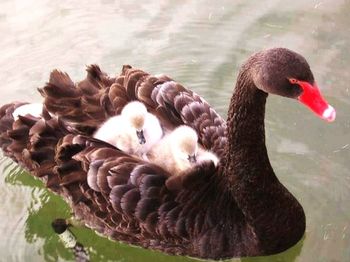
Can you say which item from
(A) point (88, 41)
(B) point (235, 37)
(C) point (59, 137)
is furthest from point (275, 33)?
(C) point (59, 137)

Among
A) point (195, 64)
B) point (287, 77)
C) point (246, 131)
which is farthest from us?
point (195, 64)

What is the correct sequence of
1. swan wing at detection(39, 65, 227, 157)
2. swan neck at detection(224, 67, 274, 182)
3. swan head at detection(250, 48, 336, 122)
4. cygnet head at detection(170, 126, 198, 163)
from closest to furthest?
swan head at detection(250, 48, 336, 122)
swan neck at detection(224, 67, 274, 182)
cygnet head at detection(170, 126, 198, 163)
swan wing at detection(39, 65, 227, 157)

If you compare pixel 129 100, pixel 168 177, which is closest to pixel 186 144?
pixel 168 177

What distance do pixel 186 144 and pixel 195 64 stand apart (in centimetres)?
123

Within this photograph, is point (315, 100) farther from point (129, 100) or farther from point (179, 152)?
point (129, 100)

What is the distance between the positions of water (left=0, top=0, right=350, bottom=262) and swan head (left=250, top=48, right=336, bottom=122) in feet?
2.63

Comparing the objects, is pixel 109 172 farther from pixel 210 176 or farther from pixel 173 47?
pixel 173 47

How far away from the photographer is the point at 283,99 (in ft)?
10.5

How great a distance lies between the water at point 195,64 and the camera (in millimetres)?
2727

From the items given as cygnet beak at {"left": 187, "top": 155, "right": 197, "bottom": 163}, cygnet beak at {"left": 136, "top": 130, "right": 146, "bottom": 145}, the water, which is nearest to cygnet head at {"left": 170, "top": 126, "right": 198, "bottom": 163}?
cygnet beak at {"left": 187, "top": 155, "right": 197, "bottom": 163}

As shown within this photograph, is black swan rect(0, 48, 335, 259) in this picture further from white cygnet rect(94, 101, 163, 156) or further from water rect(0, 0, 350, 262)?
water rect(0, 0, 350, 262)

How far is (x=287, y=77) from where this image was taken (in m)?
2.01

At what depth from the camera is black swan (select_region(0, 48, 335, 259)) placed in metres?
2.35

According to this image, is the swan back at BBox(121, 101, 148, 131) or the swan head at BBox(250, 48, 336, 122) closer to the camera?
the swan head at BBox(250, 48, 336, 122)
